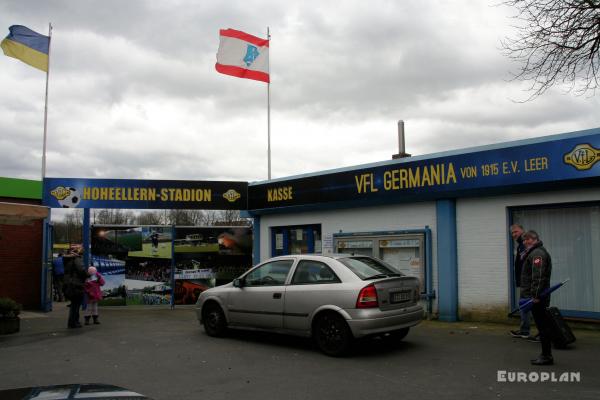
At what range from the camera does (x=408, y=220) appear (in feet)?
42.3

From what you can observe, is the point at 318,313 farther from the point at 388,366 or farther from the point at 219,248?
the point at 219,248

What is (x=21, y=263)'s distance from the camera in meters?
15.7

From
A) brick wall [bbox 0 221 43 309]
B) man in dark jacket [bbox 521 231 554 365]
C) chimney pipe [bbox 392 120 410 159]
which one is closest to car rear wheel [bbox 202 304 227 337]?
man in dark jacket [bbox 521 231 554 365]

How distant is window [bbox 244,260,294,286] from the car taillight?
166 cm

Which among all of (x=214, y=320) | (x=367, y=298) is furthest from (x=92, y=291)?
(x=367, y=298)

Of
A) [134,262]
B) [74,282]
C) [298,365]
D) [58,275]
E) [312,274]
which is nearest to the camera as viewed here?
[298,365]

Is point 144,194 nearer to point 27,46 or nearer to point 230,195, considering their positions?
→ point 230,195

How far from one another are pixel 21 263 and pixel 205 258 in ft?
17.4

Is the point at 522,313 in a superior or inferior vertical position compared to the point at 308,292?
inferior

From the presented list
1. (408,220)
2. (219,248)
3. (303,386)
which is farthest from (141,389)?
(219,248)

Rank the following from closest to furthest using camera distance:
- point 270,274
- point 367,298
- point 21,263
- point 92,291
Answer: point 367,298, point 270,274, point 92,291, point 21,263

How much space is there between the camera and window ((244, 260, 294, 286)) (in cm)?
905

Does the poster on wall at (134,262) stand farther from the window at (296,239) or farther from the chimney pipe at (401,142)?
the chimney pipe at (401,142)

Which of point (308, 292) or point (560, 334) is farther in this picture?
point (308, 292)
